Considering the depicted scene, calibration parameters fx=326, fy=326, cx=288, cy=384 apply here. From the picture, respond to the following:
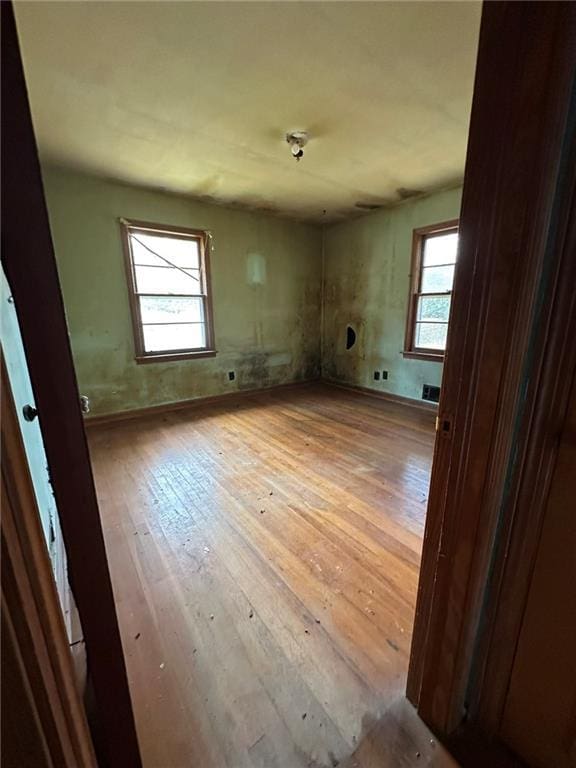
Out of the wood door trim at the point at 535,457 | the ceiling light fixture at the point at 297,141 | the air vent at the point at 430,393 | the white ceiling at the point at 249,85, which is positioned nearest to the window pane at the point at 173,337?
the white ceiling at the point at 249,85

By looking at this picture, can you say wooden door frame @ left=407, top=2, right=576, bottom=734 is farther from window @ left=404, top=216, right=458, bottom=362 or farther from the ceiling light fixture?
window @ left=404, top=216, right=458, bottom=362

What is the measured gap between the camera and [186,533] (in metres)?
1.87

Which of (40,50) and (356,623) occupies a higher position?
(40,50)

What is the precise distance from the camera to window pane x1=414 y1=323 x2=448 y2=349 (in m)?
3.88

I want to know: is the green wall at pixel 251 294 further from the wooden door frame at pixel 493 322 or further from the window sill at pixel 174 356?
the wooden door frame at pixel 493 322

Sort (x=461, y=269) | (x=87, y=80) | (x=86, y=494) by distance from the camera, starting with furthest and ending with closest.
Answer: (x=87, y=80) < (x=461, y=269) < (x=86, y=494)

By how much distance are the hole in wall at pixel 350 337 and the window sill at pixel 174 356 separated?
2.01m

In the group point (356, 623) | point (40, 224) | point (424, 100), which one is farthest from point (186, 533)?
point (424, 100)

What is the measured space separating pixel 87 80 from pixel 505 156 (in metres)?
2.30

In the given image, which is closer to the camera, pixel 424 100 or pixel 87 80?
pixel 87 80

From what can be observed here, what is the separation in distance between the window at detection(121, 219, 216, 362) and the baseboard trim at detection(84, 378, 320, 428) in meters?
0.59

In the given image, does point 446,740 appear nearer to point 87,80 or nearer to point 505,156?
point 505,156

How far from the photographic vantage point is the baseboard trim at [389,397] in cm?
402

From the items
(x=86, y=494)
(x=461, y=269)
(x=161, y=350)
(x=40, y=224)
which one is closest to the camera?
(x=40, y=224)
